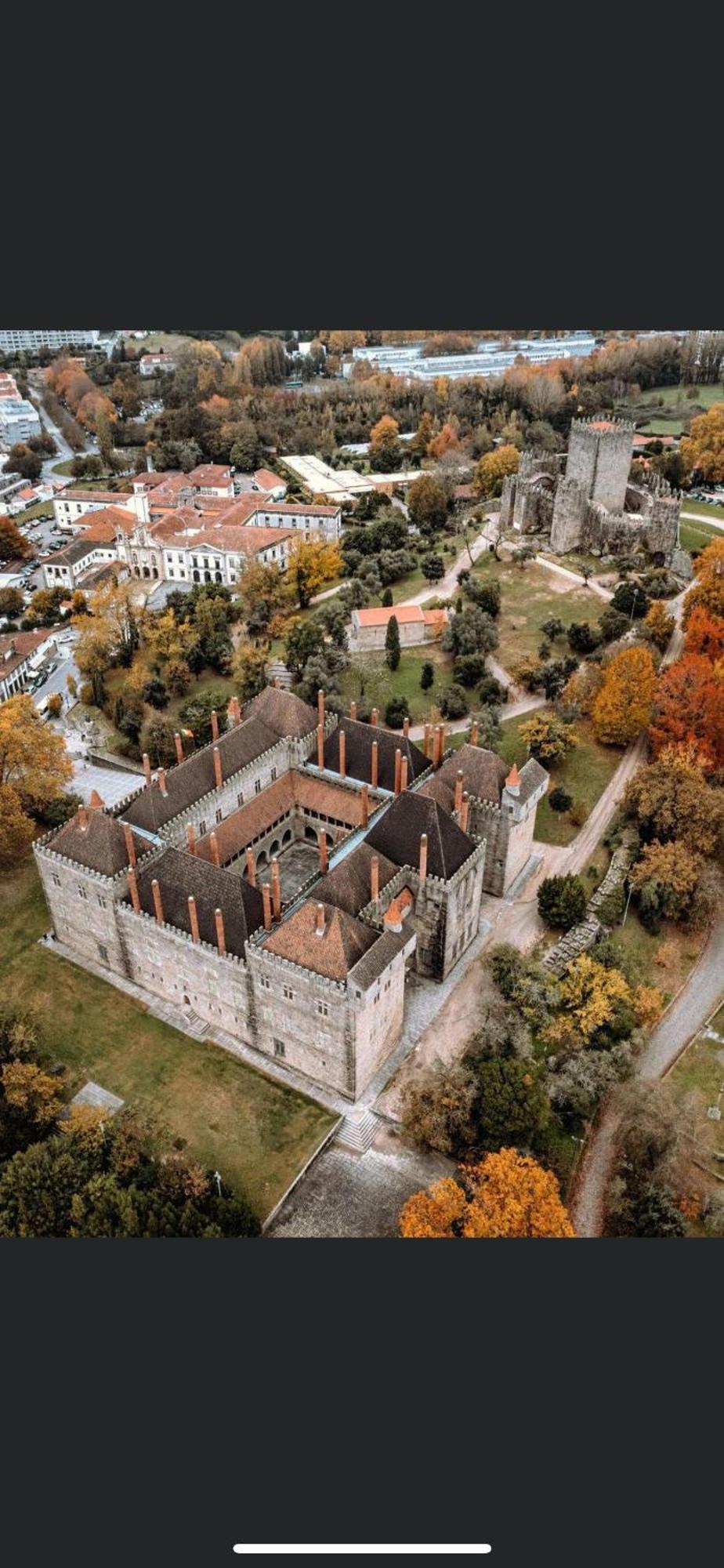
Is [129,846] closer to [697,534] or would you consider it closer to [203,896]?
[203,896]

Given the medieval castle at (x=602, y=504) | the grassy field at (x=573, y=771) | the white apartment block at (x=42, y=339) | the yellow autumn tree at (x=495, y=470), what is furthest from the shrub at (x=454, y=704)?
the white apartment block at (x=42, y=339)

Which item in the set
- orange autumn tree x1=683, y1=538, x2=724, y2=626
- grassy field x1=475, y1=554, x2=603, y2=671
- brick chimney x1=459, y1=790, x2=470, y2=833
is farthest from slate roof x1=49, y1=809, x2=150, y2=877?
orange autumn tree x1=683, y1=538, x2=724, y2=626

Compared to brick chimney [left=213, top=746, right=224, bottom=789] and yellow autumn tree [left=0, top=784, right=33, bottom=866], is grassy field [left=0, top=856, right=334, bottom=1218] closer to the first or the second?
yellow autumn tree [left=0, top=784, right=33, bottom=866]

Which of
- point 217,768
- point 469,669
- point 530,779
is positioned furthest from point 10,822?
point 469,669

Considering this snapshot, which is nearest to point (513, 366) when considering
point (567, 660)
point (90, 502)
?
point (90, 502)

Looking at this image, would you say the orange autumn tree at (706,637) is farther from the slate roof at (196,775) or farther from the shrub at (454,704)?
the slate roof at (196,775)

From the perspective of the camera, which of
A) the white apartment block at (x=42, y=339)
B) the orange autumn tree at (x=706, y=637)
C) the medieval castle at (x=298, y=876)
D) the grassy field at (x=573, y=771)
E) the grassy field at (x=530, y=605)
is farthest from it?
the white apartment block at (x=42, y=339)
